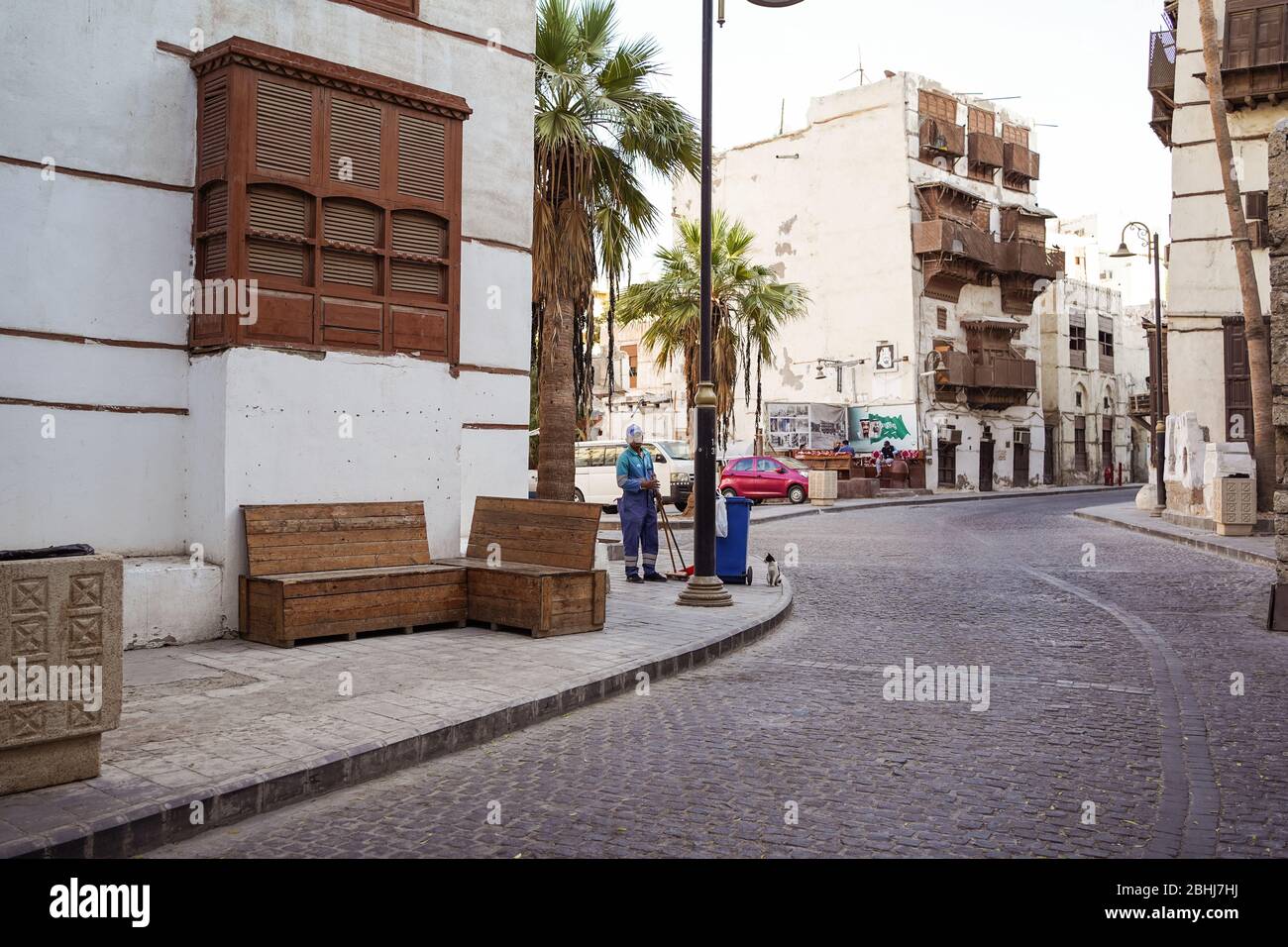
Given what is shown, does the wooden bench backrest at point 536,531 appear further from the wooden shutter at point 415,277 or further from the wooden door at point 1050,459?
the wooden door at point 1050,459

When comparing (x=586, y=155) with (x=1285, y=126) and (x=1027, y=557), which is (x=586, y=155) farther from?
(x=1027, y=557)

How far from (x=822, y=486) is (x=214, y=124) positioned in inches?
1088

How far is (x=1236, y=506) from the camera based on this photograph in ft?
67.4

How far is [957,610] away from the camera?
11109 mm

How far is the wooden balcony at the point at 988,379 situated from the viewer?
47219mm

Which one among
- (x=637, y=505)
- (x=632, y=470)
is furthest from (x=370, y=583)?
(x=632, y=470)

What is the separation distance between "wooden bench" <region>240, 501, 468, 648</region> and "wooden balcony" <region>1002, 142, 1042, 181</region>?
1876 inches

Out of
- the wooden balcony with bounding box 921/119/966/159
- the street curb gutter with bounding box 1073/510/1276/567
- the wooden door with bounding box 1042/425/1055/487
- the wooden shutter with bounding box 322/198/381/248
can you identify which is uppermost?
the wooden balcony with bounding box 921/119/966/159

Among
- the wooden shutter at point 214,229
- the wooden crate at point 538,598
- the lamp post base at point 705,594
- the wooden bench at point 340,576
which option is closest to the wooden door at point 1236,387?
the lamp post base at point 705,594

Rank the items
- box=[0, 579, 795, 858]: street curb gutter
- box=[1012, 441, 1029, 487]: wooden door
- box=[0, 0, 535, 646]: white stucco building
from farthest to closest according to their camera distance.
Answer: box=[1012, 441, 1029, 487]: wooden door < box=[0, 0, 535, 646]: white stucco building < box=[0, 579, 795, 858]: street curb gutter

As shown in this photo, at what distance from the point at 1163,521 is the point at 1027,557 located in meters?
9.42

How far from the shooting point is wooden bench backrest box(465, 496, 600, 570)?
9117mm

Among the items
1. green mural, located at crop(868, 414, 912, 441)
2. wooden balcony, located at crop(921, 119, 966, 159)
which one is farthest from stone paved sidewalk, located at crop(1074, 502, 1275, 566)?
wooden balcony, located at crop(921, 119, 966, 159)

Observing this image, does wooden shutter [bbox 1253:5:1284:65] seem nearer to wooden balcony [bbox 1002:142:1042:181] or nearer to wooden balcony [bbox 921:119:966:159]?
wooden balcony [bbox 921:119:966:159]
